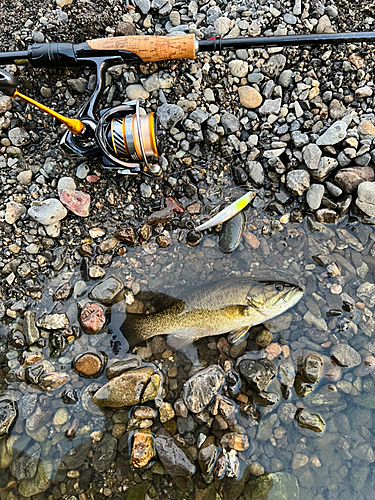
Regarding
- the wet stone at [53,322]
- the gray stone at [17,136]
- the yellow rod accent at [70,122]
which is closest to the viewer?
the yellow rod accent at [70,122]

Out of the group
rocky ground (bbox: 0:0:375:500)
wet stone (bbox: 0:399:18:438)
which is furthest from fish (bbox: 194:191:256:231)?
wet stone (bbox: 0:399:18:438)

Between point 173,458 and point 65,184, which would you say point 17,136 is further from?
point 173,458

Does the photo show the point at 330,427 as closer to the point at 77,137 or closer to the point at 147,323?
the point at 147,323

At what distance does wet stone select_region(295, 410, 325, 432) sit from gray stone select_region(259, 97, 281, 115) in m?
3.29

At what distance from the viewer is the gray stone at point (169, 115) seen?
3602 mm

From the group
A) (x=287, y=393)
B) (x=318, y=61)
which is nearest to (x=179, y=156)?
(x=318, y=61)

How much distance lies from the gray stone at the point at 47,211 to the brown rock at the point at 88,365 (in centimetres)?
149

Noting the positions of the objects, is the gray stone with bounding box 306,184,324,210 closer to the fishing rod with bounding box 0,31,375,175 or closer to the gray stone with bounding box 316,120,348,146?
the gray stone with bounding box 316,120,348,146

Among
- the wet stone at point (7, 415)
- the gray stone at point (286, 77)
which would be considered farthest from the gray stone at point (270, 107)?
the wet stone at point (7, 415)

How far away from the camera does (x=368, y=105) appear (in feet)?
12.0

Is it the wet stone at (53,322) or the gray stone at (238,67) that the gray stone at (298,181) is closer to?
the gray stone at (238,67)

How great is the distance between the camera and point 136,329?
3484mm

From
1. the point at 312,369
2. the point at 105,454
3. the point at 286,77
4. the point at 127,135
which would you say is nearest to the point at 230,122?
the point at 286,77

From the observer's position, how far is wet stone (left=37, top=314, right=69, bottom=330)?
3447mm
